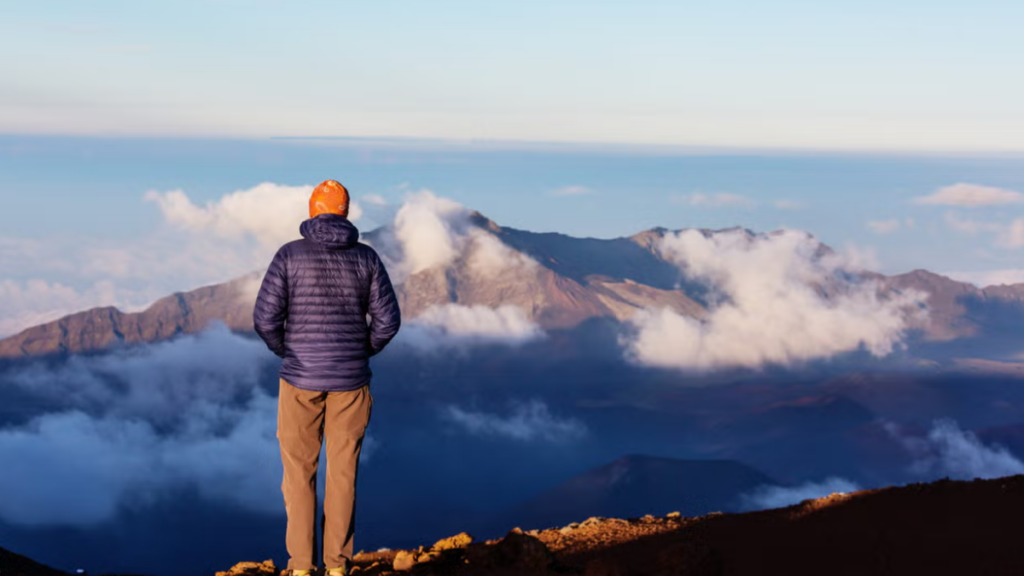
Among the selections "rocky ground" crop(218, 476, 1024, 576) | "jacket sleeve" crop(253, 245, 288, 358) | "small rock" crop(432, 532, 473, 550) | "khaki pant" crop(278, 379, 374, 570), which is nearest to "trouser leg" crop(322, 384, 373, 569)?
"khaki pant" crop(278, 379, 374, 570)

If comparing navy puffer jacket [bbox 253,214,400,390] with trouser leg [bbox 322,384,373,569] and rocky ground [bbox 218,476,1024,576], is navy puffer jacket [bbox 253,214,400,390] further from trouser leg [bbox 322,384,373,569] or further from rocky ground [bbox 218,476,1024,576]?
rocky ground [bbox 218,476,1024,576]

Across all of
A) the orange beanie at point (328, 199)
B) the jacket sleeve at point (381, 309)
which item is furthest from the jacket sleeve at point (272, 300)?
the jacket sleeve at point (381, 309)

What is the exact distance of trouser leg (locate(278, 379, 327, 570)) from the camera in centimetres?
923

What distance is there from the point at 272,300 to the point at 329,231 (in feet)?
2.59

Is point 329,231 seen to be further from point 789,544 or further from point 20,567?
point 20,567

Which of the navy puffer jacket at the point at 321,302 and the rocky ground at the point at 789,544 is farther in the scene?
the rocky ground at the point at 789,544

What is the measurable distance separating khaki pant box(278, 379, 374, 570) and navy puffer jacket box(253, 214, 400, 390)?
0.23 m

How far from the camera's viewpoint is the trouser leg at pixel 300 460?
923 centimetres

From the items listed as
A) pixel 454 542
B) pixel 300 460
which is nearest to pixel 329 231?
pixel 300 460

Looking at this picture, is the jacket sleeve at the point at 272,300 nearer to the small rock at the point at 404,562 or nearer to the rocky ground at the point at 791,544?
the rocky ground at the point at 791,544

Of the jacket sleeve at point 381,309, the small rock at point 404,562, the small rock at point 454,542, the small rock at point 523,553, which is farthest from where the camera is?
the small rock at point 454,542

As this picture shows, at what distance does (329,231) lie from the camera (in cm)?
895

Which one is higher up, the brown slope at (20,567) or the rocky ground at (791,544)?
the rocky ground at (791,544)

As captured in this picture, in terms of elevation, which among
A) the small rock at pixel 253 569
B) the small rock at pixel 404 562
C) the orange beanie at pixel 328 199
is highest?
the orange beanie at pixel 328 199
